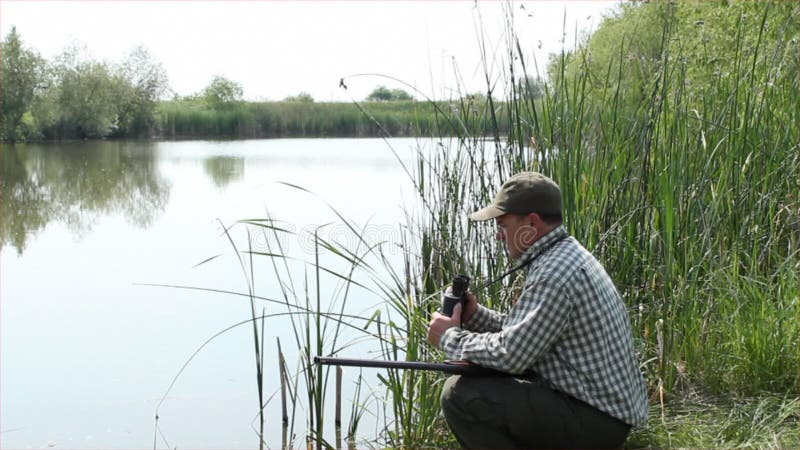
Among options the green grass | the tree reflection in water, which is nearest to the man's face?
the green grass

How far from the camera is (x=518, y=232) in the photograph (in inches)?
99.7

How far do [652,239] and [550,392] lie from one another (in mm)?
1479

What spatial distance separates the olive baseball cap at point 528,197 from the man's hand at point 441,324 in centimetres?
36

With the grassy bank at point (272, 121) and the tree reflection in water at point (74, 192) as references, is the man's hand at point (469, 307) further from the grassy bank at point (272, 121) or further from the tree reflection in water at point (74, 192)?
the grassy bank at point (272, 121)

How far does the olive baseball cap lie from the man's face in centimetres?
2

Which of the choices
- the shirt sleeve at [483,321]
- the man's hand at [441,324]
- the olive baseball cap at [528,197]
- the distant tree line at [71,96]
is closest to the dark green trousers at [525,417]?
the man's hand at [441,324]

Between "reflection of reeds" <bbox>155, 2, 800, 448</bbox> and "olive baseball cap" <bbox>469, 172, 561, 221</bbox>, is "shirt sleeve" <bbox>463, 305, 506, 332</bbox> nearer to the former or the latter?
"olive baseball cap" <bbox>469, 172, 561, 221</bbox>

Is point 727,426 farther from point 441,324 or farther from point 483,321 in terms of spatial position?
point 441,324

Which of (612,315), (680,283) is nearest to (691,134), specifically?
(680,283)

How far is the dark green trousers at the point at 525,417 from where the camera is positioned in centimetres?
249

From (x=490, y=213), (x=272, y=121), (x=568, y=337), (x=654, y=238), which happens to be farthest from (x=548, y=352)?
(x=272, y=121)

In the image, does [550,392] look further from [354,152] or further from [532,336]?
[354,152]

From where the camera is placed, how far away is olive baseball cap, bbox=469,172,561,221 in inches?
98.0

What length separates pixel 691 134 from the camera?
Answer: 4379 millimetres
